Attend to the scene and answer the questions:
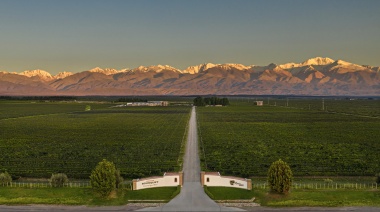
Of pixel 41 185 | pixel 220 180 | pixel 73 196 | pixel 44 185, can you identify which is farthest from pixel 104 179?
pixel 220 180

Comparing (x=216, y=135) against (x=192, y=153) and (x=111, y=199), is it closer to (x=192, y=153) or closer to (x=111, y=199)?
(x=192, y=153)

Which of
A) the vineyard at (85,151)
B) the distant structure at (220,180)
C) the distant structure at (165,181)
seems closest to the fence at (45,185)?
the distant structure at (165,181)

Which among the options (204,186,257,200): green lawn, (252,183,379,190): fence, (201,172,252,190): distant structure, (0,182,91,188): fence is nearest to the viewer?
(204,186,257,200): green lawn

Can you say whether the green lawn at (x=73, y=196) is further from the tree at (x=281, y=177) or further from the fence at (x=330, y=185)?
the fence at (x=330, y=185)

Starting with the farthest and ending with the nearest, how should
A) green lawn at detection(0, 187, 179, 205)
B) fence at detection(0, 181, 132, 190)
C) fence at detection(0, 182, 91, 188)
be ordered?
fence at detection(0, 182, 91, 188), fence at detection(0, 181, 132, 190), green lawn at detection(0, 187, 179, 205)

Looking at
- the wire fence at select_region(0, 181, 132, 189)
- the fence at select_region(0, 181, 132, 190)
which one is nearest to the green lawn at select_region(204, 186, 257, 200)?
the fence at select_region(0, 181, 132, 190)

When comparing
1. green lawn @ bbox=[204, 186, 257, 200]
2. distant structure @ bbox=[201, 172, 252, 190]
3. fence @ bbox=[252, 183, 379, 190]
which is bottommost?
fence @ bbox=[252, 183, 379, 190]

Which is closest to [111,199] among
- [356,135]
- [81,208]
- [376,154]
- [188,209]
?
[81,208]

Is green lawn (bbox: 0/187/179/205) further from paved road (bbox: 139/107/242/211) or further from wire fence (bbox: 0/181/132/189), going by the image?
wire fence (bbox: 0/181/132/189)
